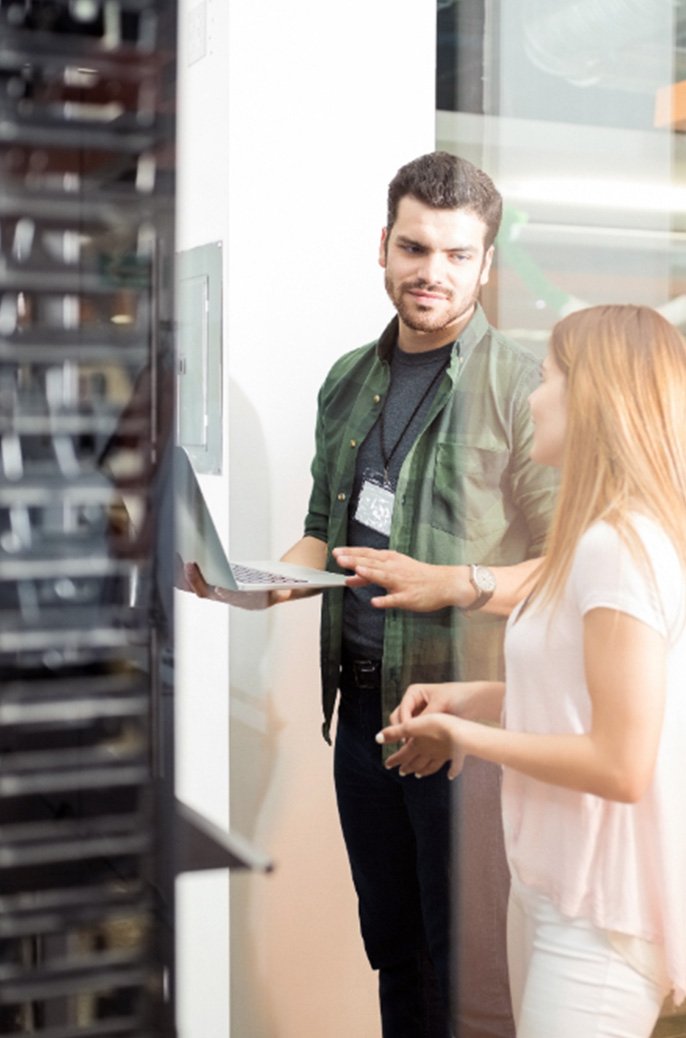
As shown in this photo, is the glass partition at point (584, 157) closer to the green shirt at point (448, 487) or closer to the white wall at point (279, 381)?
the green shirt at point (448, 487)

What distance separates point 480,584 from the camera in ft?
5.23

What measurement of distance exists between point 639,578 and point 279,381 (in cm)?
68

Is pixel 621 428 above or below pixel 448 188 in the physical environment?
below

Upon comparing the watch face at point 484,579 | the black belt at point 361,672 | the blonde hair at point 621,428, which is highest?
the blonde hair at point 621,428

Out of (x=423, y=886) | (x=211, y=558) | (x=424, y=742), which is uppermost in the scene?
(x=211, y=558)

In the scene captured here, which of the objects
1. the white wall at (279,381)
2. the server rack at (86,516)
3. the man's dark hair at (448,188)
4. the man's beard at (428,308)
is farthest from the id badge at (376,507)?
the server rack at (86,516)

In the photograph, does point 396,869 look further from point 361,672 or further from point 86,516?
point 86,516

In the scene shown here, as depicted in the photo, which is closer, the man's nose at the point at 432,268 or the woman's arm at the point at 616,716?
the woman's arm at the point at 616,716

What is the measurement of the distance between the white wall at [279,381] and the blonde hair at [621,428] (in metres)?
0.46

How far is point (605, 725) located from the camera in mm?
1329

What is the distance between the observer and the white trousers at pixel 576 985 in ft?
4.55

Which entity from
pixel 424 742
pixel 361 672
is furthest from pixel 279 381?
pixel 424 742

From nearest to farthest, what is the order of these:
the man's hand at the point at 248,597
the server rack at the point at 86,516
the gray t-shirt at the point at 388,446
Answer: the server rack at the point at 86,516 → the man's hand at the point at 248,597 → the gray t-shirt at the point at 388,446

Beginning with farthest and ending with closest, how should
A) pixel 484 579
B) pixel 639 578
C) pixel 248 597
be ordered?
1. pixel 248 597
2. pixel 484 579
3. pixel 639 578
